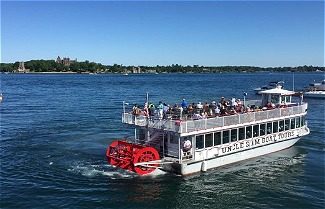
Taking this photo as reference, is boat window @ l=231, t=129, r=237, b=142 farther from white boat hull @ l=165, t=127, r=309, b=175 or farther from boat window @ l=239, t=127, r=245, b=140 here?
boat window @ l=239, t=127, r=245, b=140

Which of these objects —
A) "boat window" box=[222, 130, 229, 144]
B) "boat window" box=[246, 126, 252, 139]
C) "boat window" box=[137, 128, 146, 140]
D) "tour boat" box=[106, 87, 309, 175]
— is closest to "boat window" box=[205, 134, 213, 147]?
"tour boat" box=[106, 87, 309, 175]

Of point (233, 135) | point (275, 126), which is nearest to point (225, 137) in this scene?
point (233, 135)

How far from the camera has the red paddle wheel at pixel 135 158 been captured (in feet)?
88.9

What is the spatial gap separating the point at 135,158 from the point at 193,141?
370cm

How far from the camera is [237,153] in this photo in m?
30.6

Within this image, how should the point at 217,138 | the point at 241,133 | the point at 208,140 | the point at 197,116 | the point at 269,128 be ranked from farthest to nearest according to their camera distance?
the point at 269,128
the point at 241,133
the point at 217,138
the point at 208,140
the point at 197,116

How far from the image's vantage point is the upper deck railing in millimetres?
26953

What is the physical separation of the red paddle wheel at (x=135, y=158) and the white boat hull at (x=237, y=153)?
1185 millimetres

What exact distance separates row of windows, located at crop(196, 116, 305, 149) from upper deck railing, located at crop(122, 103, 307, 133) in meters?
0.60

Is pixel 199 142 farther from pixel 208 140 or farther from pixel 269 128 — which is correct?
pixel 269 128

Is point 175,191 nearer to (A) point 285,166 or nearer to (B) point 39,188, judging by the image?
(B) point 39,188

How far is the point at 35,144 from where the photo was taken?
37094 mm

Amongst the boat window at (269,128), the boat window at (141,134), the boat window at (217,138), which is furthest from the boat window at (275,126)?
the boat window at (141,134)

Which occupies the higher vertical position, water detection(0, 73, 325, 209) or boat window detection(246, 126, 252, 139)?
boat window detection(246, 126, 252, 139)
